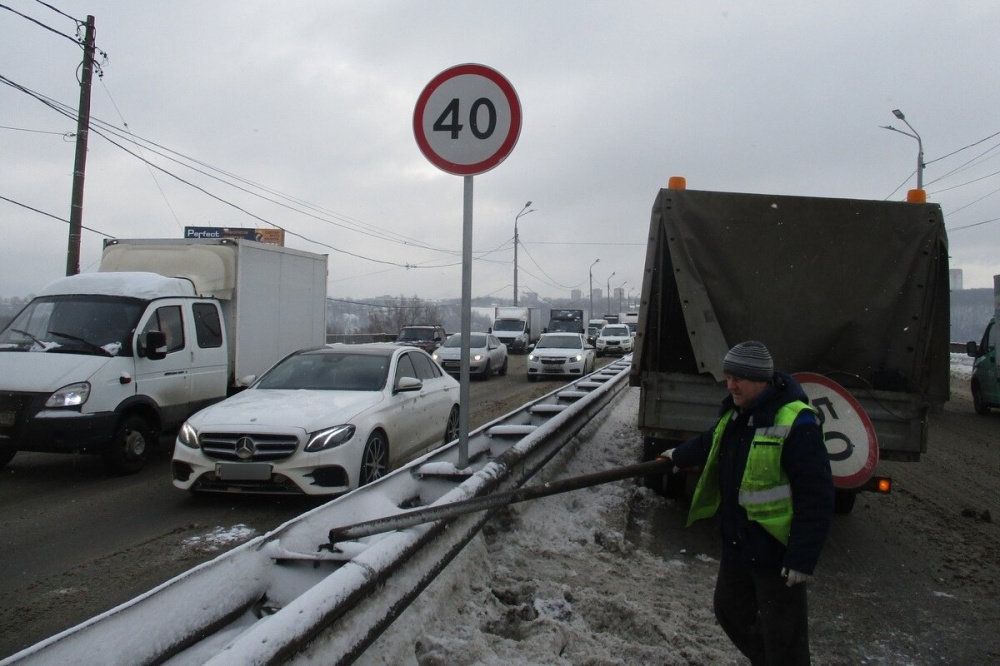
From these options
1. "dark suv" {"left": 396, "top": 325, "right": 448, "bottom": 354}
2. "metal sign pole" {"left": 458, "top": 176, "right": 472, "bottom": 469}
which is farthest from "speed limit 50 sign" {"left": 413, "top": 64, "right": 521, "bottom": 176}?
"dark suv" {"left": 396, "top": 325, "right": 448, "bottom": 354}

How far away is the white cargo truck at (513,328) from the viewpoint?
39.3 metres

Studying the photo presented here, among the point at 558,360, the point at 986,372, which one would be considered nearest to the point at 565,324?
the point at 558,360

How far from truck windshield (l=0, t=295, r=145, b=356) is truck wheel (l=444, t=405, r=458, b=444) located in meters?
3.90

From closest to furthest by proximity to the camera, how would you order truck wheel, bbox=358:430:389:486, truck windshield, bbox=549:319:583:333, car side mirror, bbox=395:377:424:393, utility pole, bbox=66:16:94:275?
1. truck wheel, bbox=358:430:389:486
2. car side mirror, bbox=395:377:424:393
3. utility pole, bbox=66:16:94:275
4. truck windshield, bbox=549:319:583:333

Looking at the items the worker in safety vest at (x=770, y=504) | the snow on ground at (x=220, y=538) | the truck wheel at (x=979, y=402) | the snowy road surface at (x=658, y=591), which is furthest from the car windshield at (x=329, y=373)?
the truck wheel at (x=979, y=402)

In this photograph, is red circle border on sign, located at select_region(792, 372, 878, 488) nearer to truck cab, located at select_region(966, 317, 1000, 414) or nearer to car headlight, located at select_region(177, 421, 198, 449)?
car headlight, located at select_region(177, 421, 198, 449)

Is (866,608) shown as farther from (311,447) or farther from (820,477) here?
(311,447)

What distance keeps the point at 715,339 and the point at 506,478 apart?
2.15 metres

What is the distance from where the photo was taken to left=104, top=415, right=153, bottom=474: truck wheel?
25.7ft

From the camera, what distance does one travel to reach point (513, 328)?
40.4 meters

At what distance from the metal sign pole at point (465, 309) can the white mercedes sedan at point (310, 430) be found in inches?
75.5

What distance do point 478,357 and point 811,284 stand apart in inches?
676

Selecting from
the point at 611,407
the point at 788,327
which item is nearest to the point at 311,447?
the point at 788,327

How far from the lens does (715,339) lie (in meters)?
5.82
